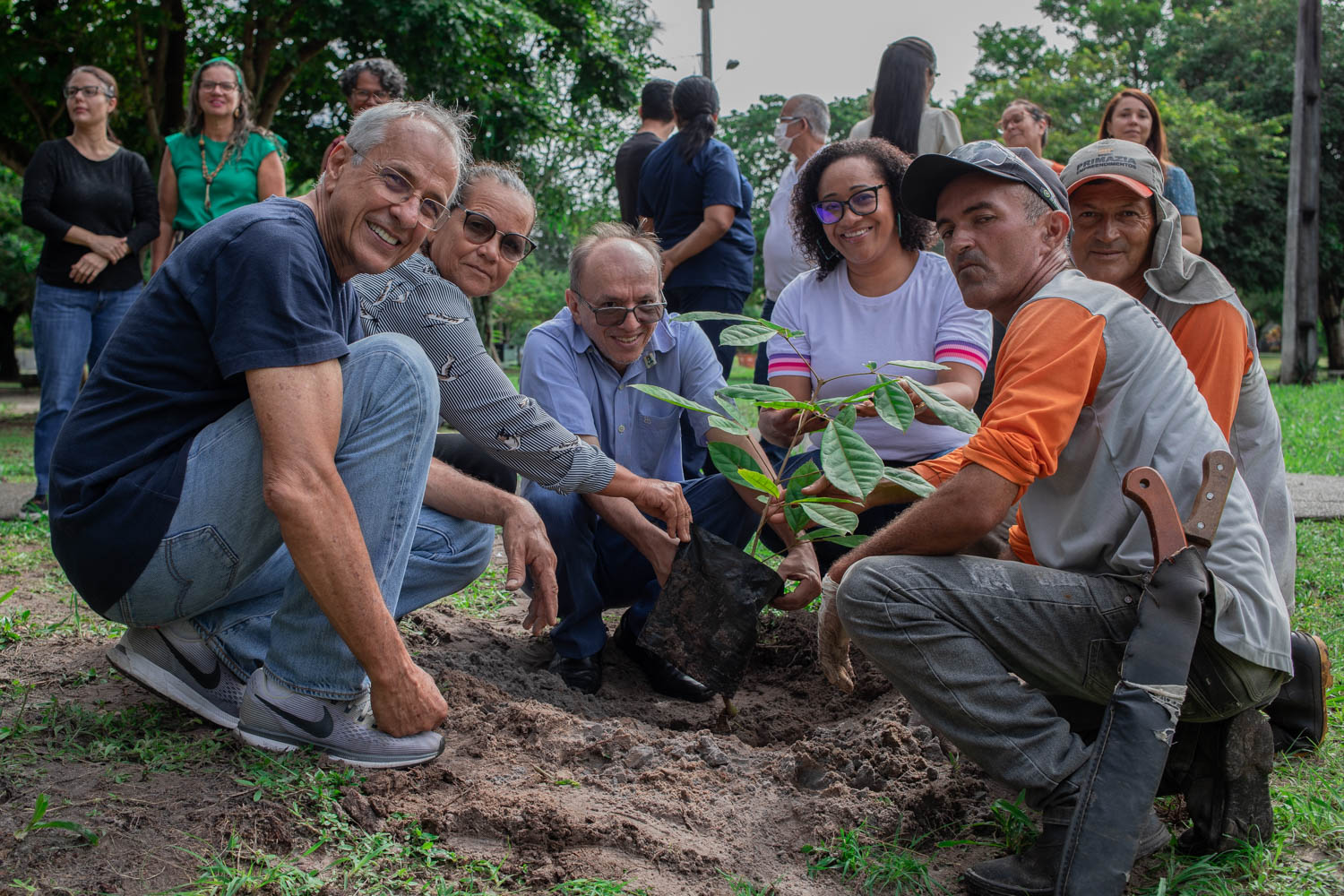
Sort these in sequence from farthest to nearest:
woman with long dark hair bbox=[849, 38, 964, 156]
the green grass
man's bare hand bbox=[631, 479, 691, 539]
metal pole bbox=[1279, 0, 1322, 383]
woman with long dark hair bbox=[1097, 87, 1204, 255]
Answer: metal pole bbox=[1279, 0, 1322, 383], the green grass, woman with long dark hair bbox=[1097, 87, 1204, 255], woman with long dark hair bbox=[849, 38, 964, 156], man's bare hand bbox=[631, 479, 691, 539]

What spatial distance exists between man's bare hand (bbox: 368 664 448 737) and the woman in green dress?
3559 millimetres

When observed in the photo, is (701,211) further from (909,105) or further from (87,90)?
(87,90)

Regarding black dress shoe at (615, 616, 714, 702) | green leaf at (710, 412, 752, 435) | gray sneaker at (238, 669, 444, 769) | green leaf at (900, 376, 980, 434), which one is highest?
green leaf at (900, 376, 980, 434)

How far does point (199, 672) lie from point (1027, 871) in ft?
6.09

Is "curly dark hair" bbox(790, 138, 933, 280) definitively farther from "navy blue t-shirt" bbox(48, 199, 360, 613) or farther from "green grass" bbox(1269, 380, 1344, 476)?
"green grass" bbox(1269, 380, 1344, 476)

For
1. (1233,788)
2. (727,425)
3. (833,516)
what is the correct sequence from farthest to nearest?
(727,425)
(833,516)
(1233,788)

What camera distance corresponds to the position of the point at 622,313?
3.07 meters

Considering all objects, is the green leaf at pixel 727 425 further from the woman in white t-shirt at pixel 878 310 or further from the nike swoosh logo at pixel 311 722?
the nike swoosh logo at pixel 311 722

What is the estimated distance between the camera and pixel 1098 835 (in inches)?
69.7

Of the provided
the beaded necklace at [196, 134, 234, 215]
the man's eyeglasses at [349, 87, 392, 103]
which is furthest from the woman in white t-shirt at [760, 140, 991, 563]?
the beaded necklace at [196, 134, 234, 215]

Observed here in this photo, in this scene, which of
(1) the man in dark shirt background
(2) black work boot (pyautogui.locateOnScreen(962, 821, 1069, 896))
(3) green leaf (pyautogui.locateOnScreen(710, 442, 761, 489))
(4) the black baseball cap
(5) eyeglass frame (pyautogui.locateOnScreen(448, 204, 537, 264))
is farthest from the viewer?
(1) the man in dark shirt background

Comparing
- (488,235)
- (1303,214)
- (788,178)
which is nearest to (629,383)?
(488,235)

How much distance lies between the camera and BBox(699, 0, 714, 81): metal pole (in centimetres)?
1753

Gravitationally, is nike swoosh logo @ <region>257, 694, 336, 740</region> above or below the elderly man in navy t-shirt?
below
